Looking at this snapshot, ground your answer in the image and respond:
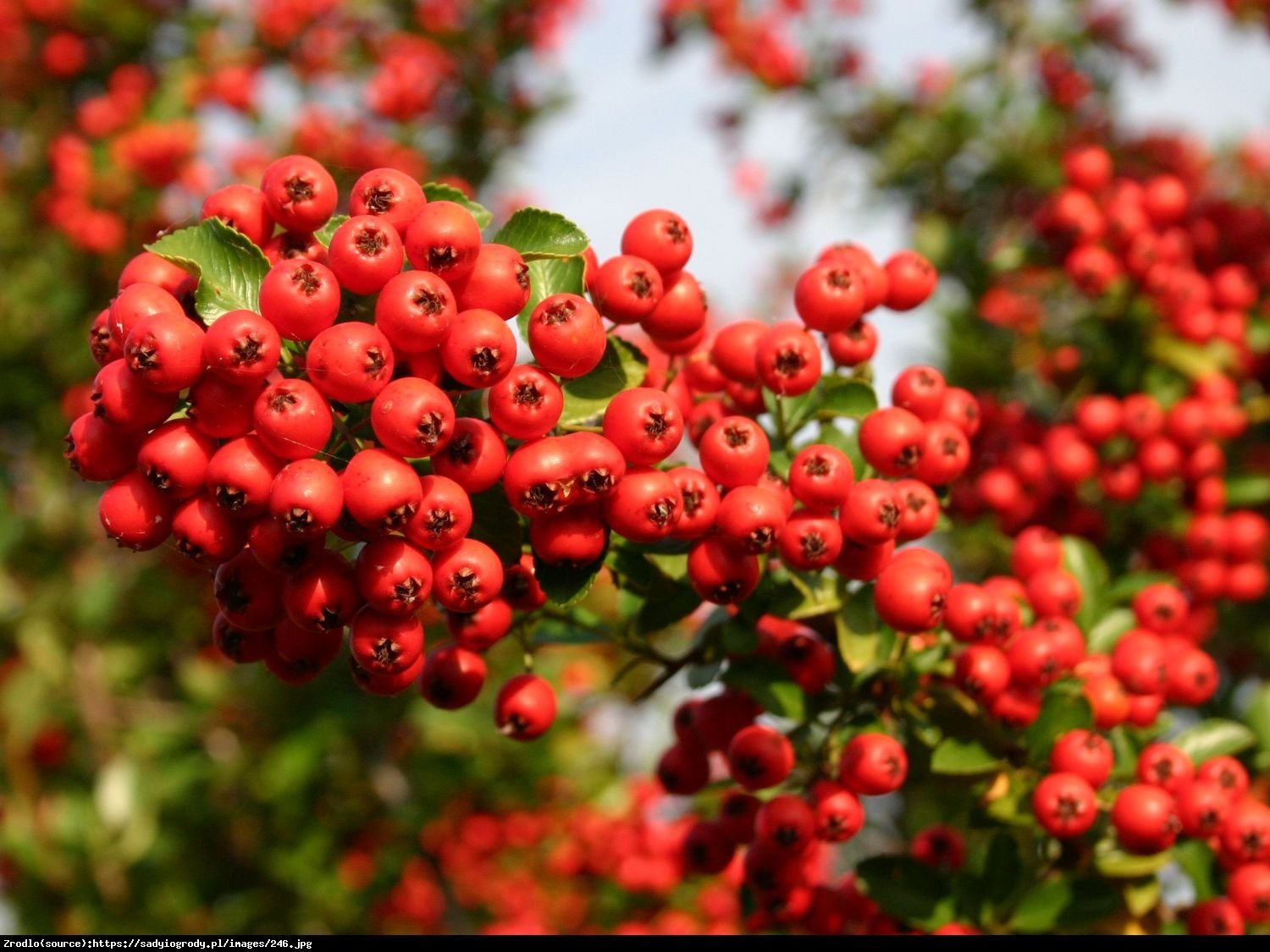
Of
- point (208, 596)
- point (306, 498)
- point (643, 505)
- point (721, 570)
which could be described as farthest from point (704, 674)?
point (208, 596)

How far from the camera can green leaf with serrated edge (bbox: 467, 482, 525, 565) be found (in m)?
1.90

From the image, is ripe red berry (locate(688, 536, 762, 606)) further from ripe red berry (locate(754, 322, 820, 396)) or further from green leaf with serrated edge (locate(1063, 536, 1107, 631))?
green leaf with serrated edge (locate(1063, 536, 1107, 631))

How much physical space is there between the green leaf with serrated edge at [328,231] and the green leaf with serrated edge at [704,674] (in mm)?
1129

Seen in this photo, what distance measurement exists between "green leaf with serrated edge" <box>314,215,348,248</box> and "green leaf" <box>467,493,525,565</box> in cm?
51

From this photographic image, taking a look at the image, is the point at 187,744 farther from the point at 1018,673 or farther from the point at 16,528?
the point at 1018,673

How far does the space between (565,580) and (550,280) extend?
1.79ft

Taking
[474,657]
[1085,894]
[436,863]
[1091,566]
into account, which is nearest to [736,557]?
[474,657]

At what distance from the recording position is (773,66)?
7484 mm

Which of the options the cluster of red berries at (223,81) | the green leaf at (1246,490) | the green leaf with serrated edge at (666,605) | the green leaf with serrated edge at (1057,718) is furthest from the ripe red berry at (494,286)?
the cluster of red berries at (223,81)

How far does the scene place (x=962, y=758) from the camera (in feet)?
7.60

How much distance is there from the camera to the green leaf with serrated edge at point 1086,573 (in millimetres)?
2840

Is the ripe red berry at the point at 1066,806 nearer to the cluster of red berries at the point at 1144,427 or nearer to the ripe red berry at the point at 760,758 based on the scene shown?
the ripe red berry at the point at 760,758

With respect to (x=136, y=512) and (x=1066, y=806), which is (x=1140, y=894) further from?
(x=136, y=512)

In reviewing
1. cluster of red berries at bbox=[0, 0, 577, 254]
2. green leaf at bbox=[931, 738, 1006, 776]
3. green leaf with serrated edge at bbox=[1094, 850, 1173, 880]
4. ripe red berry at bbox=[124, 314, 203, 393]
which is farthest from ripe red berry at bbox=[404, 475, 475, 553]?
cluster of red berries at bbox=[0, 0, 577, 254]
